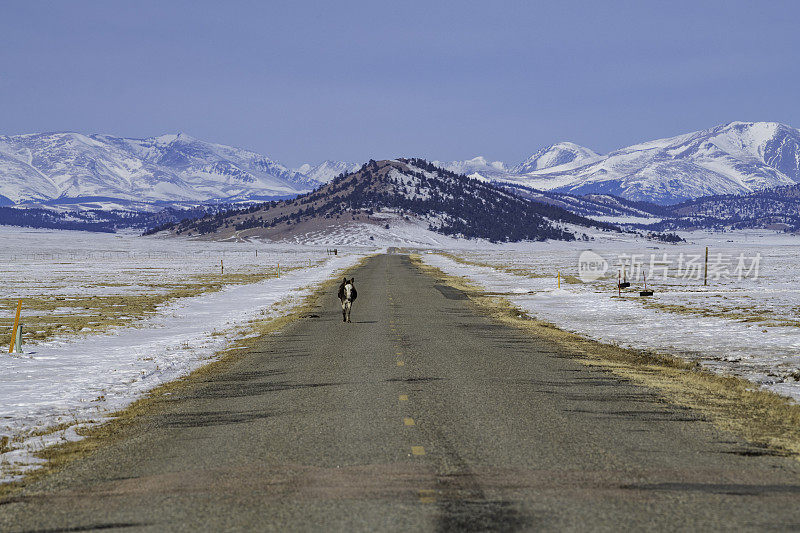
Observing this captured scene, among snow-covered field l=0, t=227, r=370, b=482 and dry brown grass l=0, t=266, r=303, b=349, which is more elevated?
snow-covered field l=0, t=227, r=370, b=482

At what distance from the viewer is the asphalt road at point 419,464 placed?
270 inches

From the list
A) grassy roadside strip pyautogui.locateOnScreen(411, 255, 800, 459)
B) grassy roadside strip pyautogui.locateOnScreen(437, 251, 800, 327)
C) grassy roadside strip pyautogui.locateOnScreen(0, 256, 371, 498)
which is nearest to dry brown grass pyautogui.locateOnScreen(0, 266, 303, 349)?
grassy roadside strip pyautogui.locateOnScreen(0, 256, 371, 498)

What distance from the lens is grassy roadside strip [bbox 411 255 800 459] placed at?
10172 millimetres

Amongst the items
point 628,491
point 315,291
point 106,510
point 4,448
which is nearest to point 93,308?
point 315,291

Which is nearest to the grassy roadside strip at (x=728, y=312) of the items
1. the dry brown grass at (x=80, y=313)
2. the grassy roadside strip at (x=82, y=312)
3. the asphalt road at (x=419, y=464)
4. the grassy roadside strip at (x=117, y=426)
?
the asphalt road at (x=419, y=464)

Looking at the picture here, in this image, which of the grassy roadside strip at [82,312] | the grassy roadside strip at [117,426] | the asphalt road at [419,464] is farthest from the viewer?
the grassy roadside strip at [82,312]

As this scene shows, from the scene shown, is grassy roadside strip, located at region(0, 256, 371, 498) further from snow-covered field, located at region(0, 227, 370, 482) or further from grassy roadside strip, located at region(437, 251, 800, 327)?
grassy roadside strip, located at region(437, 251, 800, 327)

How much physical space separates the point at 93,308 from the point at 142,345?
1493 cm

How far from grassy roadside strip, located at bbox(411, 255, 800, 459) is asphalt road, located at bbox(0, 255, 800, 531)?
1.55 ft

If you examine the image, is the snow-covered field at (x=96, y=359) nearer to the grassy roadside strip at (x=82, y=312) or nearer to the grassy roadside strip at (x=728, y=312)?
the grassy roadside strip at (x=82, y=312)

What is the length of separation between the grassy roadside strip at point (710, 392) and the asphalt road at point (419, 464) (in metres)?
0.47

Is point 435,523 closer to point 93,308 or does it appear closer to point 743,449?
point 743,449

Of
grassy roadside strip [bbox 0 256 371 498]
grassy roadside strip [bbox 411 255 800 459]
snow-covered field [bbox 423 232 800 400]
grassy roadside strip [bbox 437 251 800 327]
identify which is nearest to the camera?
grassy roadside strip [bbox 0 256 371 498]

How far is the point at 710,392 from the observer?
43.9ft
